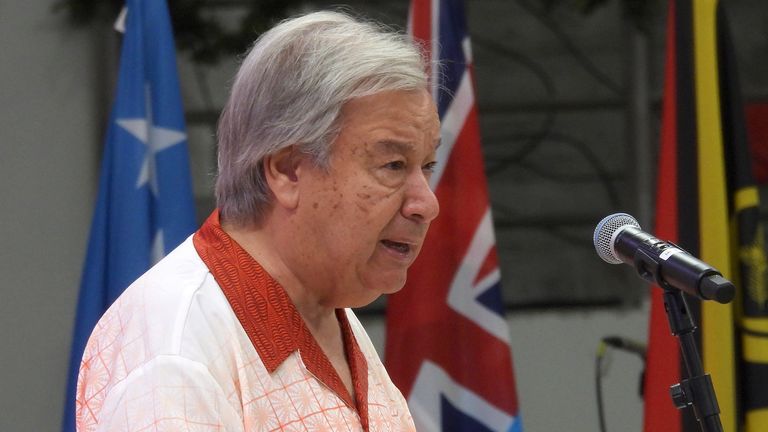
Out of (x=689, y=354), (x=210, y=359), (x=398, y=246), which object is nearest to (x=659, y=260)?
(x=689, y=354)

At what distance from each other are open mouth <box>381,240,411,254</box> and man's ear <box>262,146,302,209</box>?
15 cm

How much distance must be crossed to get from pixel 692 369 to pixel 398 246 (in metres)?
0.48

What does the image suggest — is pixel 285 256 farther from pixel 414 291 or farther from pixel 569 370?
pixel 569 370

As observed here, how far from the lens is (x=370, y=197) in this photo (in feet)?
5.76

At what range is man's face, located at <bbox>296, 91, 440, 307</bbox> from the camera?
1.75 meters

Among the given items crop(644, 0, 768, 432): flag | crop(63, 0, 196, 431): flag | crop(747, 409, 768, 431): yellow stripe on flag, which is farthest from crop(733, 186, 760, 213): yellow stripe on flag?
crop(63, 0, 196, 431): flag

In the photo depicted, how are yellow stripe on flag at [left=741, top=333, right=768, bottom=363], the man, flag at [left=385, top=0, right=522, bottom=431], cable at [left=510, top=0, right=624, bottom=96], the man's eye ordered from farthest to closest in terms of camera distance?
1. cable at [left=510, top=0, right=624, bottom=96]
2. flag at [left=385, top=0, right=522, bottom=431]
3. yellow stripe on flag at [left=741, top=333, right=768, bottom=363]
4. the man's eye
5. the man

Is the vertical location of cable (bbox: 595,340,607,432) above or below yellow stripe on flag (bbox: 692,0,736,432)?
below

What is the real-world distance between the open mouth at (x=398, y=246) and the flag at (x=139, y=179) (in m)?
1.87

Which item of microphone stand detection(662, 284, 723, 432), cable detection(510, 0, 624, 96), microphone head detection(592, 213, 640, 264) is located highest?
cable detection(510, 0, 624, 96)

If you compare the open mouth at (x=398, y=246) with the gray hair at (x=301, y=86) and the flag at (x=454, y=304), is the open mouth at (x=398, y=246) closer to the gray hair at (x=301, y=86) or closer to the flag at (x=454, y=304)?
the gray hair at (x=301, y=86)

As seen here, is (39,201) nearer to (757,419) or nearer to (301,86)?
(757,419)

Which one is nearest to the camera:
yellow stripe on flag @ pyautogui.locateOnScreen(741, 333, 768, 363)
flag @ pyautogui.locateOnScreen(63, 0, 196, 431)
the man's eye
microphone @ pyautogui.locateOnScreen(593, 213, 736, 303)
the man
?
microphone @ pyautogui.locateOnScreen(593, 213, 736, 303)

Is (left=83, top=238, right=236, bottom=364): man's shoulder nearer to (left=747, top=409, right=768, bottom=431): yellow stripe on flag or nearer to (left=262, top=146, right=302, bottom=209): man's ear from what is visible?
(left=262, top=146, right=302, bottom=209): man's ear
